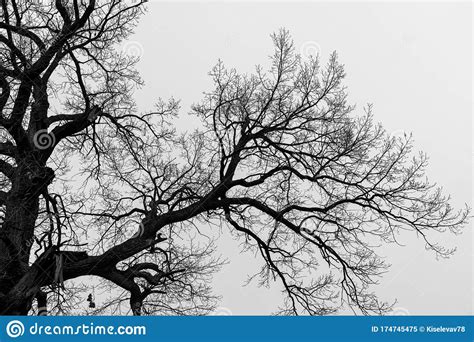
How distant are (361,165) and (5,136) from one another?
853cm

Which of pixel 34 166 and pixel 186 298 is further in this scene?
pixel 186 298

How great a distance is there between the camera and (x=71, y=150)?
15.5 m

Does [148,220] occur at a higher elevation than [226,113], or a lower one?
lower

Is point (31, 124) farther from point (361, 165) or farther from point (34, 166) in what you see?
point (361, 165)

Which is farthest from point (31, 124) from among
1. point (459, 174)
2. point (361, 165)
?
point (459, 174)

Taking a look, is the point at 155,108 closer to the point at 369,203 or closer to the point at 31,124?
the point at 31,124

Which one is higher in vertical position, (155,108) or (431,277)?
(431,277)

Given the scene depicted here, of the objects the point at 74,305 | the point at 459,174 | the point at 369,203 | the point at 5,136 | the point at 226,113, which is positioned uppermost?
the point at 459,174

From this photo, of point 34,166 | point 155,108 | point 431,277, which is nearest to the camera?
point 34,166

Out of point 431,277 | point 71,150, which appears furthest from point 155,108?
point 431,277

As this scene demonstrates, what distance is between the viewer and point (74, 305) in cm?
1265

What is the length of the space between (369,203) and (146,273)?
5.08 meters

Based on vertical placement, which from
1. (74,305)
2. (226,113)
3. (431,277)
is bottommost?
(74,305)

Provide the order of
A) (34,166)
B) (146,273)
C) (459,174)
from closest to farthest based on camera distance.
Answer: (34,166) < (146,273) < (459,174)
